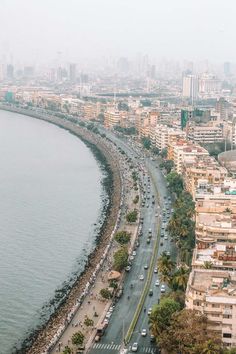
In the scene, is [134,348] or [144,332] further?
[144,332]

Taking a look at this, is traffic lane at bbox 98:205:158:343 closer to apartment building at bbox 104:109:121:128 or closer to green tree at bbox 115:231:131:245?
green tree at bbox 115:231:131:245

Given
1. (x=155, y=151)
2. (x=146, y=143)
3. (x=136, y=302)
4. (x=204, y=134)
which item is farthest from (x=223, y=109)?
(x=136, y=302)

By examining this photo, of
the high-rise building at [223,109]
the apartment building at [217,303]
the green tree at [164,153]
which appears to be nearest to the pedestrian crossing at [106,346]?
the apartment building at [217,303]

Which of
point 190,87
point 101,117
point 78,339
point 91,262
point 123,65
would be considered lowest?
point 91,262

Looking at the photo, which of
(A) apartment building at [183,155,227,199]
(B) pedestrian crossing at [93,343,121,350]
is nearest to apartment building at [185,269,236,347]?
(B) pedestrian crossing at [93,343,121,350]

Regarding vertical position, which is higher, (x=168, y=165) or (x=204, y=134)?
(x=204, y=134)

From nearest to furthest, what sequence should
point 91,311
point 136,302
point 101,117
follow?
point 91,311 < point 136,302 < point 101,117

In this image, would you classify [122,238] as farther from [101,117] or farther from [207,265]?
[101,117]
